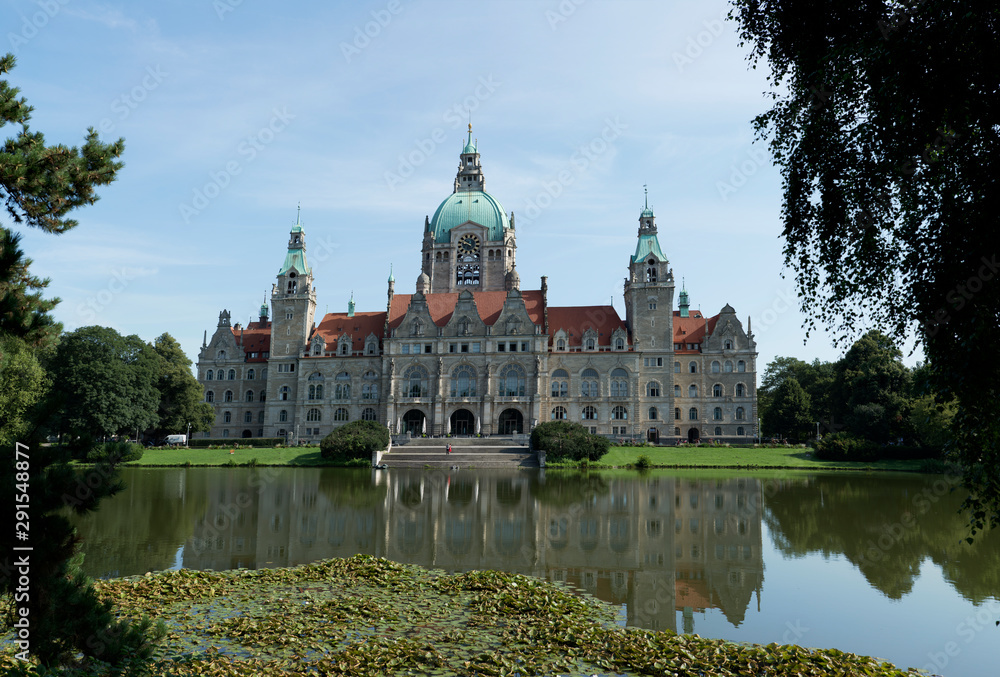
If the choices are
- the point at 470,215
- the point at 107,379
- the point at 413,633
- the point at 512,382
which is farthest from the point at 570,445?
the point at 470,215

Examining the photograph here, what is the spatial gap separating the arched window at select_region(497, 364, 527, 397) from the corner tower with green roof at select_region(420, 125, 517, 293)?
17.1m

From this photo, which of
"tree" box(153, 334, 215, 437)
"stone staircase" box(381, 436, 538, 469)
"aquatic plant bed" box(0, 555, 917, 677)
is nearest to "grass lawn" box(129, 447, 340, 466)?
"stone staircase" box(381, 436, 538, 469)

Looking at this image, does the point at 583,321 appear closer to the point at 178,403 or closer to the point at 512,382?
the point at 512,382

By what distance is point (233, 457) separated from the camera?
50.9 m

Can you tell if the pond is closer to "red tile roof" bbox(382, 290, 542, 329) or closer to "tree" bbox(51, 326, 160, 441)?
"tree" bbox(51, 326, 160, 441)

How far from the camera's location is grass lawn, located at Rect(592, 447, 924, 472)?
48.2m

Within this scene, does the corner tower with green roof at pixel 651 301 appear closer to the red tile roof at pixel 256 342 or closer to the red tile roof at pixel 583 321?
the red tile roof at pixel 583 321

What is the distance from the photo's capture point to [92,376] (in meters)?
52.8

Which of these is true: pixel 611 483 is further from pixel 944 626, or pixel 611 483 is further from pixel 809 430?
pixel 809 430

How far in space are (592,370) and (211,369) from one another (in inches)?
1709

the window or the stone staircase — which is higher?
the window

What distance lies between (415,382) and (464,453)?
56.3ft

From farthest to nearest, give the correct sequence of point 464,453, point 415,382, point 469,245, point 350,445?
point 469,245 → point 415,382 → point 464,453 → point 350,445

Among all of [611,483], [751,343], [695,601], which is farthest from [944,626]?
[751,343]
